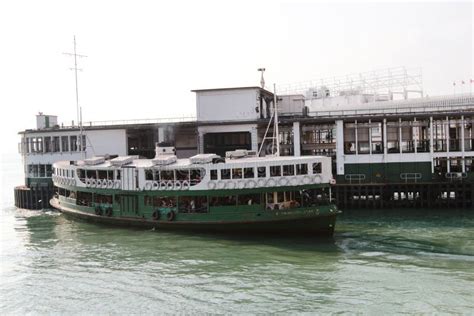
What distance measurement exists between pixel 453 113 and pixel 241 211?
22.0 meters

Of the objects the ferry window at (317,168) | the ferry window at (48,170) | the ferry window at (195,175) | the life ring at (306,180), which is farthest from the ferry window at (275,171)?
the ferry window at (48,170)

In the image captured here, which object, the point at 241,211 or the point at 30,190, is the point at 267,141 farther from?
the point at 30,190

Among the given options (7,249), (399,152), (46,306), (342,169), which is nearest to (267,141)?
(342,169)

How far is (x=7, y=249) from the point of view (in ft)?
96.7

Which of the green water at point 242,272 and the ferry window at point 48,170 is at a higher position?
the ferry window at point 48,170

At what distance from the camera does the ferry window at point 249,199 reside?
30.7 meters

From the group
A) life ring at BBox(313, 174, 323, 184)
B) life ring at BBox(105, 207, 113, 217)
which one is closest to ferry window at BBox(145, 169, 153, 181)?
life ring at BBox(105, 207, 113, 217)

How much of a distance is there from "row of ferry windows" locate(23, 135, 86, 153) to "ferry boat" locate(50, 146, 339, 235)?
1648 centimetres

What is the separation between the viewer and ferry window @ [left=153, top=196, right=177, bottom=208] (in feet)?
109

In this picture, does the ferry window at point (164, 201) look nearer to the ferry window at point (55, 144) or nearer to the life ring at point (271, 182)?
the life ring at point (271, 182)

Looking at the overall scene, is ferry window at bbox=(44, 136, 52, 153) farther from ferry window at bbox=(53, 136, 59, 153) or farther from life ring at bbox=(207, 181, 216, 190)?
life ring at bbox=(207, 181, 216, 190)

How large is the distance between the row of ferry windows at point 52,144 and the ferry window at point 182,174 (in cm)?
2135

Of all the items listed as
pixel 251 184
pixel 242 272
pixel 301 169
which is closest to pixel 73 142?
pixel 251 184

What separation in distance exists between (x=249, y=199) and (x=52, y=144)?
29162 mm
